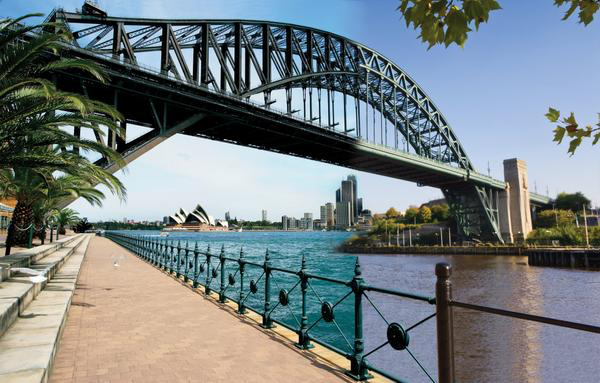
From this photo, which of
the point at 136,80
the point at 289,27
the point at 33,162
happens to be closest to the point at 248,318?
the point at 33,162

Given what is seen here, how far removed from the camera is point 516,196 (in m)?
82.2

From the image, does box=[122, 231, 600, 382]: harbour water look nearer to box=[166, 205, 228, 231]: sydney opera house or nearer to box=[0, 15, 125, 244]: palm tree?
box=[0, 15, 125, 244]: palm tree

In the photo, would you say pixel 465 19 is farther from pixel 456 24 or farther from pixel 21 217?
pixel 21 217

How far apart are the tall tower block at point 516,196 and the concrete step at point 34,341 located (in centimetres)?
8667

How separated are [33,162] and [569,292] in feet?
109

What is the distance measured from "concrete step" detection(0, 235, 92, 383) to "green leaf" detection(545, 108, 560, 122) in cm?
493

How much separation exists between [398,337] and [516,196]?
289 ft

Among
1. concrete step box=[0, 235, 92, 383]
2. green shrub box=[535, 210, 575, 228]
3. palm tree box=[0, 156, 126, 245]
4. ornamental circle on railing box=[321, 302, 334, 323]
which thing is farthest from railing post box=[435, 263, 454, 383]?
green shrub box=[535, 210, 575, 228]

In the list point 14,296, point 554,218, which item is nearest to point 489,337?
point 14,296

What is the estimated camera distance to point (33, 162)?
9586 millimetres

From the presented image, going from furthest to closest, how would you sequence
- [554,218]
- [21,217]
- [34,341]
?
[554,218], [21,217], [34,341]

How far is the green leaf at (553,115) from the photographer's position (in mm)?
2879

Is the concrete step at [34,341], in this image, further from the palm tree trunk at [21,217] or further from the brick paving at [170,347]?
the palm tree trunk at [21,217]

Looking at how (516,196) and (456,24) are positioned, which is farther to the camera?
(516,196)
